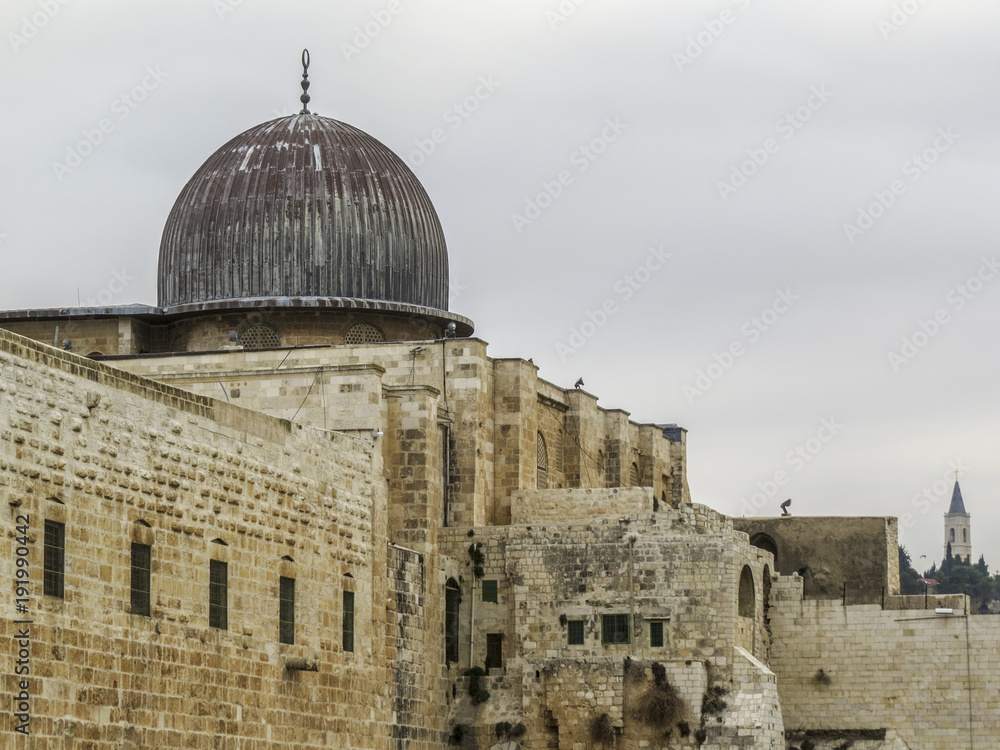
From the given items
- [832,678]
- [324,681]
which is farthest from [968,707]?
[324,681]

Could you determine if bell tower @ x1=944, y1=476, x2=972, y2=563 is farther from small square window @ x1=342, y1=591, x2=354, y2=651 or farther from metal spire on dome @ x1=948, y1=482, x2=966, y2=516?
small square window @ x1=342, y1=591, x2=354, y2=651

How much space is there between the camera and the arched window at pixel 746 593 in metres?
34.1

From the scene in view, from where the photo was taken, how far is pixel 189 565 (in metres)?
24.7

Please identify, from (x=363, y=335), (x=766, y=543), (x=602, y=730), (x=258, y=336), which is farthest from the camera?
(x=766, y=543)

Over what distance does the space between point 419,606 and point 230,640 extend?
6369mm

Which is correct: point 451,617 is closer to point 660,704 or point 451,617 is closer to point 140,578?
point 660,704

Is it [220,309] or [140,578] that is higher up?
Answer: [220,309]

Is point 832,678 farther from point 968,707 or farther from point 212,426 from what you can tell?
point 212,426

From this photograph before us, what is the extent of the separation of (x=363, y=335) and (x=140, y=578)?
13240 millimetres

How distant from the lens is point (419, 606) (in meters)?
31.5

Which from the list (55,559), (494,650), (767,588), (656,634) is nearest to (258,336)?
(494,650)

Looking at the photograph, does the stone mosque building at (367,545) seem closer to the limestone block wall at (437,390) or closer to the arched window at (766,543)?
the limestone block wall at (437,390)

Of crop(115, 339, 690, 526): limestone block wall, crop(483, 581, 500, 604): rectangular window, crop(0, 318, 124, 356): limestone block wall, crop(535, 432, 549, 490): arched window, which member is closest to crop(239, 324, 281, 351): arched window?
crop(0, 318, 124, 356): limestone block wall

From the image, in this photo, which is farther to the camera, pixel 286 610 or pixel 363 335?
pixel 363 335
